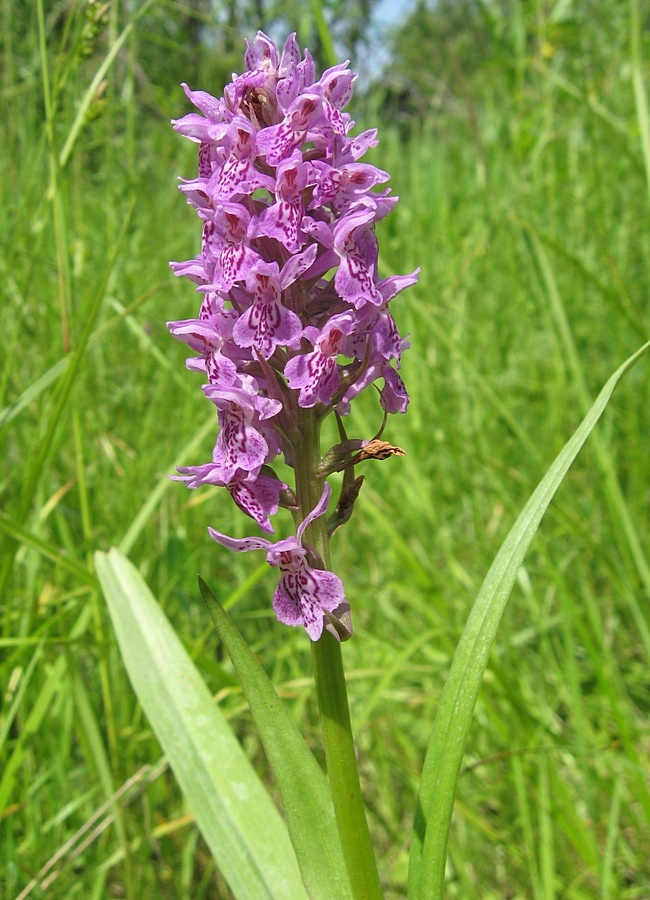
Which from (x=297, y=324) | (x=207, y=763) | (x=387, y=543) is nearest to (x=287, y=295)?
(x=297, y=324)

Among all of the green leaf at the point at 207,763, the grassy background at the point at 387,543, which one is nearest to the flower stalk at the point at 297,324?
the green leaf at the point at 207,763

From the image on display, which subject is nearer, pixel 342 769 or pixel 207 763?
pixel 342 769

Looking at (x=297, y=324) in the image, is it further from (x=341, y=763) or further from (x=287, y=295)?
(x=341, y=763)

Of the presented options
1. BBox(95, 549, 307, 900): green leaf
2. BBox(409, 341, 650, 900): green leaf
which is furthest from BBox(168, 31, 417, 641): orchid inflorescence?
BBox(95, 549, 307, 900): green leaf

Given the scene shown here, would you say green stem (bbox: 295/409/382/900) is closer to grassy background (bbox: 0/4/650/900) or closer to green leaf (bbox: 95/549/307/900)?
green leaf (bbox: 95/549/307/900)

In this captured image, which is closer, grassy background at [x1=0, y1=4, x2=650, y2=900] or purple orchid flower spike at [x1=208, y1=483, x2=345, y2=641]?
purple orchid flower spike at [x1=208, y1=483, x2=345, y2=641]

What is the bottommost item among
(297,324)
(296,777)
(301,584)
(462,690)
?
(296,777)
